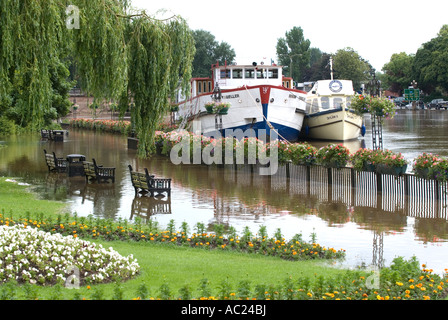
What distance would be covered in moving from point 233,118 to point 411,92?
72782 millimetres

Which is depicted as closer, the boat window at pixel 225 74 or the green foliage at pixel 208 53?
the boat window at pixel 225 74

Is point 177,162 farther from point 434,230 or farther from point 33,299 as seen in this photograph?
point 33,299

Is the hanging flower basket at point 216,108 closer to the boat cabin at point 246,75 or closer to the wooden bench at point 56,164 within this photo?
the boat cabin at point 246,75

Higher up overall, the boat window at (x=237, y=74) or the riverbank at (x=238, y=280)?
the boat window at (x=237, y=74)

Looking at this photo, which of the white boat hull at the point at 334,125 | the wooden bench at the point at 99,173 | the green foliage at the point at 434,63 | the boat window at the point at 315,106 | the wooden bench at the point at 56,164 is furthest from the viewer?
the green foliage at the point at 434,63

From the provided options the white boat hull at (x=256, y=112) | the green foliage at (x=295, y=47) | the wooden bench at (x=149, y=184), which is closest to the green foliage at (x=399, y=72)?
the green foliage at (x=295, y=47)

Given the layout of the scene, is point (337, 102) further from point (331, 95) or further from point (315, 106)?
point (315, 106)

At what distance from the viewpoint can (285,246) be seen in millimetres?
12461

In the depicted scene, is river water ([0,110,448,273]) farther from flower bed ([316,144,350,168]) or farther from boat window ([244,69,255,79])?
boat window ([244,69,255,79])

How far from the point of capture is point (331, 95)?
52.7 m

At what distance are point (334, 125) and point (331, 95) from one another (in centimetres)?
285

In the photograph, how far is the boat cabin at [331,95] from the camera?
52438 mm

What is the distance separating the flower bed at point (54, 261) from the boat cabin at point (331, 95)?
143 ft

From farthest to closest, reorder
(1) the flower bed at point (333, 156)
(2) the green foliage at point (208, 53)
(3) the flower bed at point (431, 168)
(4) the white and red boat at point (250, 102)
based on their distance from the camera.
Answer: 1. (2) the green foliage at point (208, 53)
2. (4) the white and red boat at point (250, 102)
3. (1) the flower bed at point (333, 156)
4. (3) the flower bed at point (431, 168)
